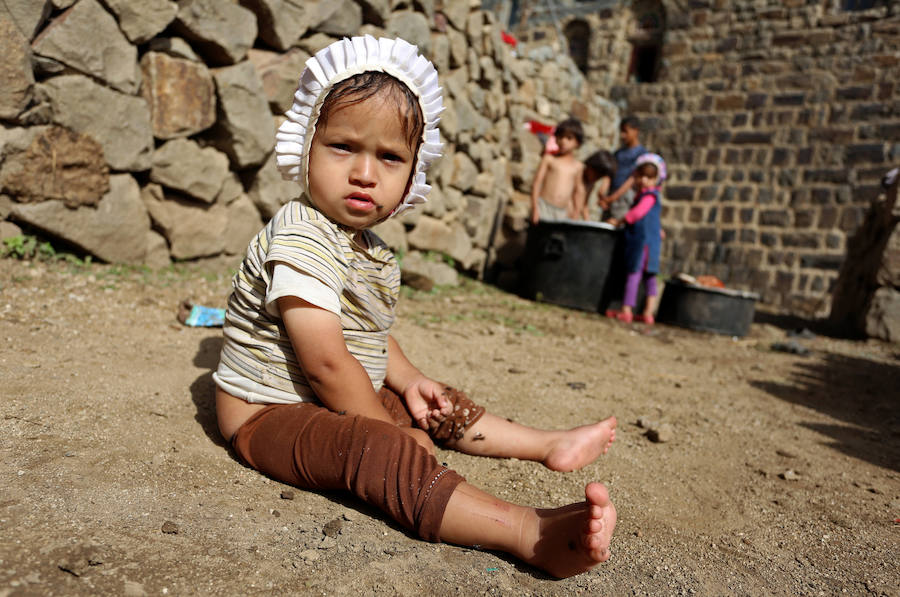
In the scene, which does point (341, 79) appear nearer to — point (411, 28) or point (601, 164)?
point (411, 28)

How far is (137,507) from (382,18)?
12.8 ft

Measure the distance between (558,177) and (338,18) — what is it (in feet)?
9.44

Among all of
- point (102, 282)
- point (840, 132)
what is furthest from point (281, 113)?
point (840, 132)

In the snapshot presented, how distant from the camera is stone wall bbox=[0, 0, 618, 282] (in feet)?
9.31

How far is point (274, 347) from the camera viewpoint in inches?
60.0

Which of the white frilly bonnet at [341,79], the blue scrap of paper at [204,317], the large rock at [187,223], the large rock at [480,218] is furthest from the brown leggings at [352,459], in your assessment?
the large rock at [480,218]

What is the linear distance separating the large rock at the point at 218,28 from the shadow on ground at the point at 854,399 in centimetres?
352

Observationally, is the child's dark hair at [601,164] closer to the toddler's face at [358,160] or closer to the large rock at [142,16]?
the large rock at [142,16]

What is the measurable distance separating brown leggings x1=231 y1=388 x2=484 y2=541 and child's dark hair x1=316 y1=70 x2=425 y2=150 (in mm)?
735

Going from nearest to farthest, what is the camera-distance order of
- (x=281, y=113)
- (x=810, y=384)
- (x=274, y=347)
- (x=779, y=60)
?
(x=274, y=347)
(x=810, y=384)
(x=281, y=113)
(x=779, y=60)

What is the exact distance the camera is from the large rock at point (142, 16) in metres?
3.04

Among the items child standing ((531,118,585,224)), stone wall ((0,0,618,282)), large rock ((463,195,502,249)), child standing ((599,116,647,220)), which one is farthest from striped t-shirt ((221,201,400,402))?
child standing ((599,116,647,220))

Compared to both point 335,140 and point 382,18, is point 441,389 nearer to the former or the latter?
point 335,140

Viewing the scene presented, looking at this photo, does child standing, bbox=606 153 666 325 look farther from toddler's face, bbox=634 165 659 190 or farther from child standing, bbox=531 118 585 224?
child standing, bbox=531 118 585 224
